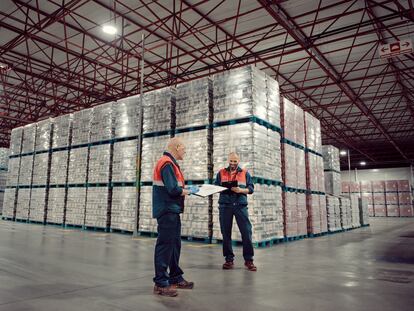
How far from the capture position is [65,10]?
860 cm

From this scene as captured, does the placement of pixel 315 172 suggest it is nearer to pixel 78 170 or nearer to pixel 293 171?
pixel 293 171

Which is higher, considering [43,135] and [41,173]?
[43,135]

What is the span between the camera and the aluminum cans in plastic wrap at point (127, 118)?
7934 millimetres

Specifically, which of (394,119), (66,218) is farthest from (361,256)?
(394,119)

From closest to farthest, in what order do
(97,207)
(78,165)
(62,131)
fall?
(97,207) < (78,165) < (62,131)

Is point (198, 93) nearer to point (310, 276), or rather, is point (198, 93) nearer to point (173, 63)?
point (310, 276)

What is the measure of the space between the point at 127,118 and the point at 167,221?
18.9ft

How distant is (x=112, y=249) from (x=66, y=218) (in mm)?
4727

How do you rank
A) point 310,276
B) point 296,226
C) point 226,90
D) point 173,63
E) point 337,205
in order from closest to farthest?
point 310,276 < point 226,90 < point 296,226 < point 337,205 < point 173,63

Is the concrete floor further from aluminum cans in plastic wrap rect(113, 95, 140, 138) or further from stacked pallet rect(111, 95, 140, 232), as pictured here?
aluminum cans in plastic wrap rect(113, 95, 140, 138)

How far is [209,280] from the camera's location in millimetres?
3236

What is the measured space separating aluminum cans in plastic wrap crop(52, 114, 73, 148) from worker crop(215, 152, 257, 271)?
7182 millimetres

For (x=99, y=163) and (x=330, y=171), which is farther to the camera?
(x=330, y=171)

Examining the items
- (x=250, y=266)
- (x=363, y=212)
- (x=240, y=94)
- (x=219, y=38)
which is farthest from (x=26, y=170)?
(x=363, y=212)
